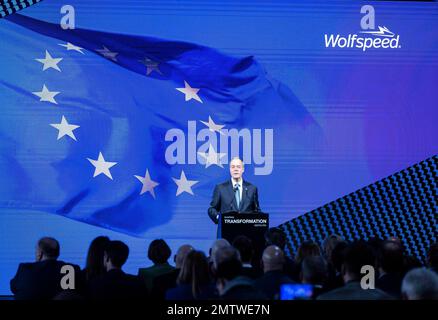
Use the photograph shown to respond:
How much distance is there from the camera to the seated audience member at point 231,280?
3723mm

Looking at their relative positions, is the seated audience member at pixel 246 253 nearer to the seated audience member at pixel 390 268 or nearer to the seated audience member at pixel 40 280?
the seated audience member at pixel 390 268

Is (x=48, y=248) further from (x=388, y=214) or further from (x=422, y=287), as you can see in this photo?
(x=388, y=214)

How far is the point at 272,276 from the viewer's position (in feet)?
15.5

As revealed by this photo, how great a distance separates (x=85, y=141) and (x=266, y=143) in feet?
6.81

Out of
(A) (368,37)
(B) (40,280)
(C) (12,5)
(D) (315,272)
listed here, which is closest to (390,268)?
(D) (315,272)

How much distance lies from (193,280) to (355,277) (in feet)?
2.97

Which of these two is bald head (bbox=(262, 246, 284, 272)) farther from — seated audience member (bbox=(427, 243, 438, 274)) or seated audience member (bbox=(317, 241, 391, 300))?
seated audience member (bbox=(427, 243, 438, 274))

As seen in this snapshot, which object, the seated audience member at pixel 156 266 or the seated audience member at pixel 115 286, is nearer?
the seated audience member at pixel 115 286

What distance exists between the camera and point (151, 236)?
29.4 ft

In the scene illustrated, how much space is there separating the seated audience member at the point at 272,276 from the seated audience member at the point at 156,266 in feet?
2.96

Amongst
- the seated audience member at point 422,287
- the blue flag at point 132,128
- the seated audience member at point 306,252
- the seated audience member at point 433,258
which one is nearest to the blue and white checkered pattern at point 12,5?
the blue flag at point 132,128

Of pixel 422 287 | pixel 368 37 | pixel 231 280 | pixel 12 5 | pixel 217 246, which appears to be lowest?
pixel 422 287
